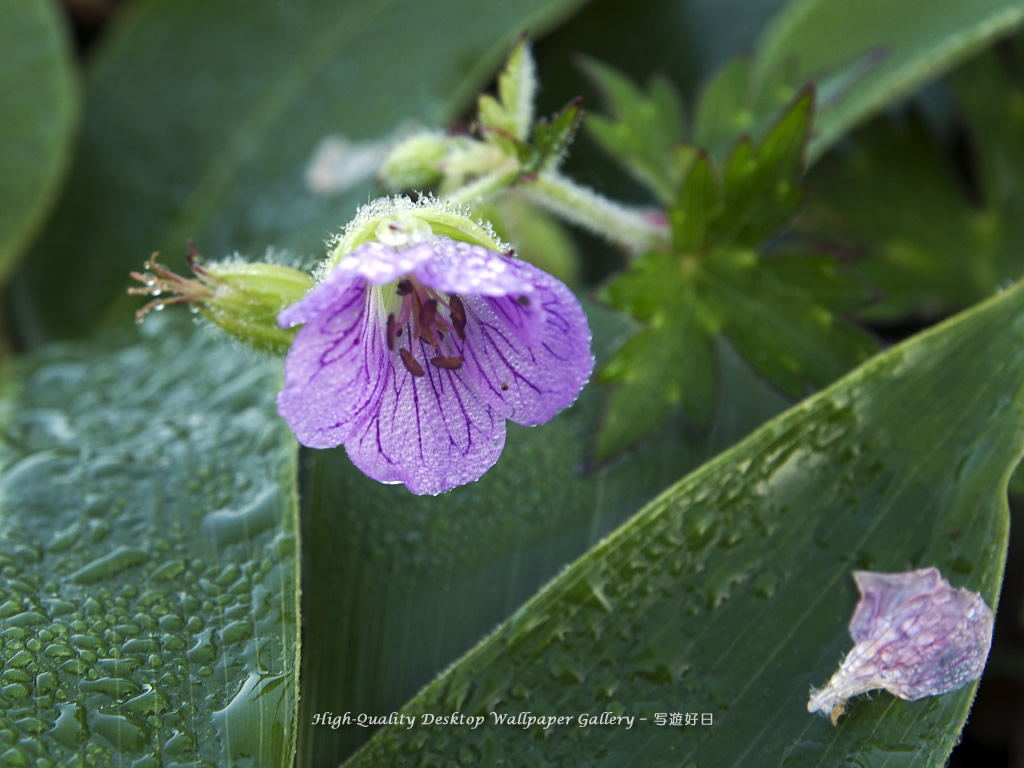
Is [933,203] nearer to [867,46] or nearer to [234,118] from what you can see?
[867,46]

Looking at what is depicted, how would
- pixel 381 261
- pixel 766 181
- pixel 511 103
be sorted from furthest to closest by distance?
pixel 766 181 < pixel 511 103 < pixel 381 261

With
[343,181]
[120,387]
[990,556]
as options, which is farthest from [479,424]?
[343,181]

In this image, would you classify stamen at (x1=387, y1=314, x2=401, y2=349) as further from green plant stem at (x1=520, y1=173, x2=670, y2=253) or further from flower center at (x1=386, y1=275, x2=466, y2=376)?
green plant stem at (x1=520, y1=173, x2=670, y2=253)

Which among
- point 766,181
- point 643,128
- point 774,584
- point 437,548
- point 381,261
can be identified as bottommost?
point 774,584

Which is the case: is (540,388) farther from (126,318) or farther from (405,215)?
(126,318)

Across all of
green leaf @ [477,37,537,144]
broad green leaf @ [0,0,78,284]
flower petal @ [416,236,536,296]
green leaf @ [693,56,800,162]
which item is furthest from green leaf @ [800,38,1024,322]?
broad green leaf @ [0,0,78,284]

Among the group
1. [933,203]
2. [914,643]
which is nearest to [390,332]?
[914,643]
